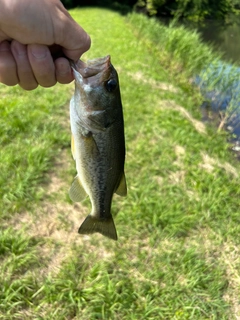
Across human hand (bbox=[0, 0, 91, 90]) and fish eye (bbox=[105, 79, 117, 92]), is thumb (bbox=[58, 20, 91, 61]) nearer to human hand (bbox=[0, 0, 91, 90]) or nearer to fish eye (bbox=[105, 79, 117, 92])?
human hand (bbox=[0, 0, 91, 90])

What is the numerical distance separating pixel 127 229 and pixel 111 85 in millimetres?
2238

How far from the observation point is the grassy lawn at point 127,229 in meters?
2.73

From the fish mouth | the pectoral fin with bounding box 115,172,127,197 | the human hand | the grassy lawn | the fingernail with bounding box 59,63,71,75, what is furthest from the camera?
the grassy lawn

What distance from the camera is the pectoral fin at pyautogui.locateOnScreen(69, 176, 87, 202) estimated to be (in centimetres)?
199

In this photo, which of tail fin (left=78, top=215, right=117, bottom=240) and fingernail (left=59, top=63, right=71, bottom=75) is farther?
tail fin (left=78, top=215, right=117, bottom=240)

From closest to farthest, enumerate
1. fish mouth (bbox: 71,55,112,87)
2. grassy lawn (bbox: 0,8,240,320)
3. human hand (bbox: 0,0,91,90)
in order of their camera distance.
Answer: human hand (bbox: 0,0,91,90), fish mouth (bbox: 71,55,112,87), grassy lawn (bbox: 0,8,240,320)

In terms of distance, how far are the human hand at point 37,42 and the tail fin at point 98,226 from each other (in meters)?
0.91

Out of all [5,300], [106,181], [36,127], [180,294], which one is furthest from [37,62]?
[36,127]

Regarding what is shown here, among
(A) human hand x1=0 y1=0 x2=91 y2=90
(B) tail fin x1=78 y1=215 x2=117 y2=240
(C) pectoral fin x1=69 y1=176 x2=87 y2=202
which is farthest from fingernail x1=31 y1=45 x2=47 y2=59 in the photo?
(B) tail fin x1=78 y1=215 x2=117 y2=240

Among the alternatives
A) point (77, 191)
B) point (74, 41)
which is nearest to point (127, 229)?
point (77, 191)

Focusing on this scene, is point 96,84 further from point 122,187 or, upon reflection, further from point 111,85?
point 122,187

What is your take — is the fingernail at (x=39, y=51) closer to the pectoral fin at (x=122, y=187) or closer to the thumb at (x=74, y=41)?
the thumb at (x=74, y=41)

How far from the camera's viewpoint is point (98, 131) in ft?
5.69

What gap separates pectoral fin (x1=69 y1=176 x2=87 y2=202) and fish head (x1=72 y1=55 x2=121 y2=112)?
0.53 m
